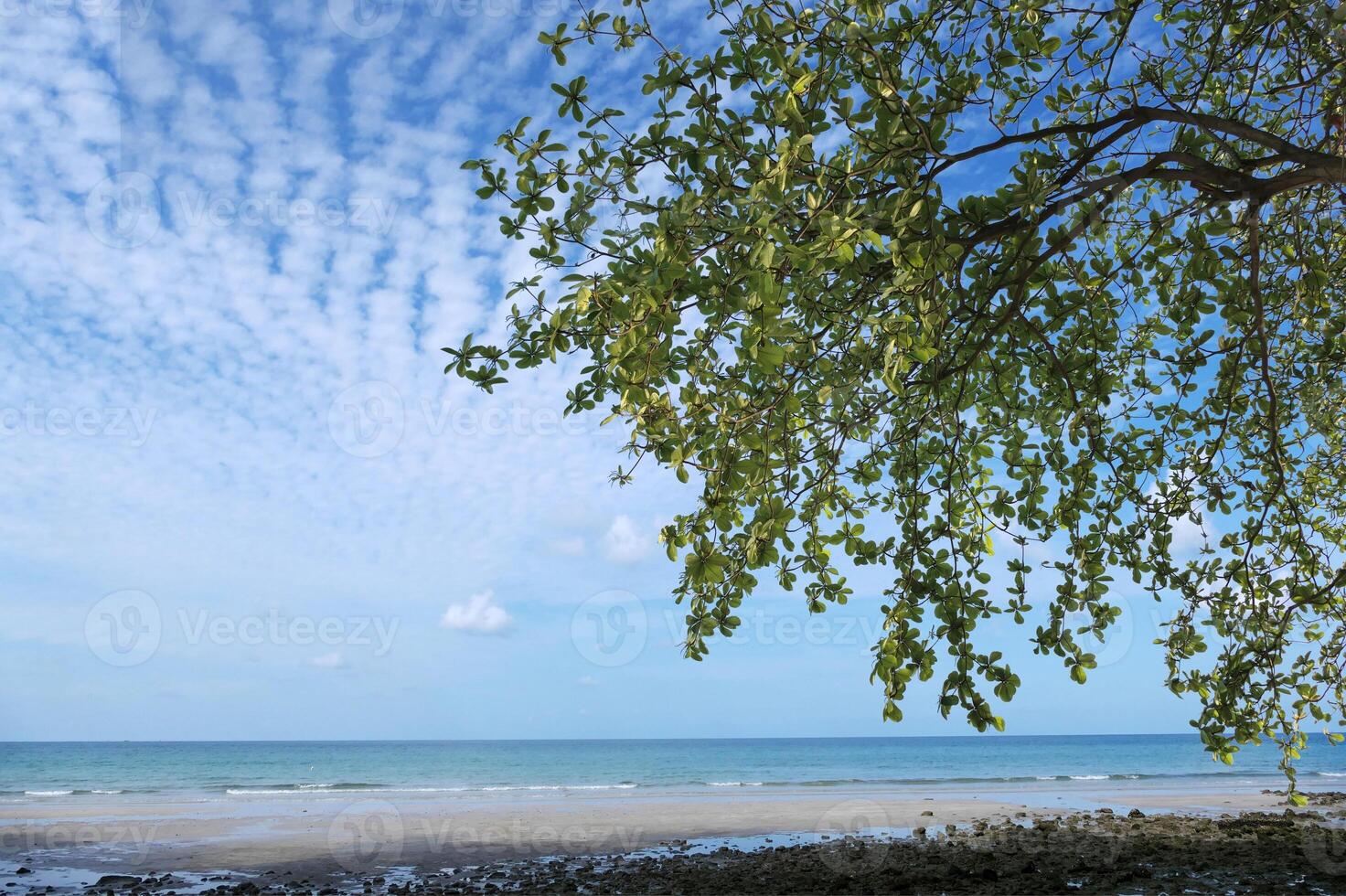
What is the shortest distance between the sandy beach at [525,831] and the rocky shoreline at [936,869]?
10cm

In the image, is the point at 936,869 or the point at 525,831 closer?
the point at 936,869

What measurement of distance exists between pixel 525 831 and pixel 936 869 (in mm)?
9734

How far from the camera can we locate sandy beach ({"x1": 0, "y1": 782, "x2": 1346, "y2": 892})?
487 inches

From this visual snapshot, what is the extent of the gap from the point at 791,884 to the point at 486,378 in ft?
23.4

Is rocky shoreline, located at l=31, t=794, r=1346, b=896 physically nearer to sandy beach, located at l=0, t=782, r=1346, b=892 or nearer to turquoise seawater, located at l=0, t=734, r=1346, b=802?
sandy beach, located at l=0, t=782, r=1346, b=892

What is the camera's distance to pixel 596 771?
1887 inches

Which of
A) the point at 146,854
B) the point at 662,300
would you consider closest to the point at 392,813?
the point at 146,854

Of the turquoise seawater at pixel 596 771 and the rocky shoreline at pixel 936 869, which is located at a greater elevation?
the rocky shoreline at pixel 936 869

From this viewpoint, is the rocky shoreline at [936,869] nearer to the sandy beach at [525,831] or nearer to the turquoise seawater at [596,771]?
the sandy beach at [525,831]

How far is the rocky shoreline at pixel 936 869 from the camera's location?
932cm

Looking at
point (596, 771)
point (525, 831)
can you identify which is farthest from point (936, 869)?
point (596, 771)

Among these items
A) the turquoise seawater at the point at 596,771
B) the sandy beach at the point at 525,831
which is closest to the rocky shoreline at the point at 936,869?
the sandy beach at the point at 525,831

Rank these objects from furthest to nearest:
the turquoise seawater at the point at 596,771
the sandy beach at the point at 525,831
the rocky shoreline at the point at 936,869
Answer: the turquoise seawater at the point at 596,771, the sandy beach at the point at 525,831, the rocky shoreline at the point at 936,869

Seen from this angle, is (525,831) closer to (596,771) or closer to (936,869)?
(936,869)
